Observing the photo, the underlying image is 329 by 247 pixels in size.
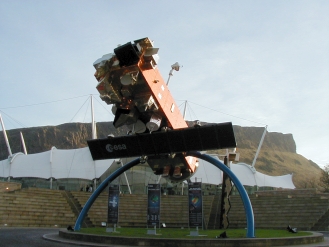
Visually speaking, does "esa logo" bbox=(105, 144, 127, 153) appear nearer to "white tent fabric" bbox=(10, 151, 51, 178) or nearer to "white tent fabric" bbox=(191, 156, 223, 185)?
"white tent fabric" bbox=(10, 151, 51, 178)

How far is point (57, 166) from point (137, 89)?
1769 inches

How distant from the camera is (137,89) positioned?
15016mm

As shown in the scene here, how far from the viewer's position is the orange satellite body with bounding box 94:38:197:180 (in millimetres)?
13570

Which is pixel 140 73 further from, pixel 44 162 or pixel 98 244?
pixel 44 162

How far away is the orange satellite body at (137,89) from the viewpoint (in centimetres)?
1357

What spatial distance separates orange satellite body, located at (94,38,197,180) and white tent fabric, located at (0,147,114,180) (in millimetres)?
38457

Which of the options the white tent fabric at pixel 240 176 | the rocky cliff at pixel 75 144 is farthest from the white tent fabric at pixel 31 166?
the rocky cliff at pixel 75 144

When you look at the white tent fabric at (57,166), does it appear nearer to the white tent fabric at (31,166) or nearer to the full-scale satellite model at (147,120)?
the white tent fabric at (31,166)

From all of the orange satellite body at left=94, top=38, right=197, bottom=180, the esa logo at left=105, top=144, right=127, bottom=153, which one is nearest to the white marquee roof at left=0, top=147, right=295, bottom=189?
the esa logo at left=105, top=144, right=127, bottom=153

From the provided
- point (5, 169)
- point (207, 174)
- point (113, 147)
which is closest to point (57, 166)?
point (5, 169)

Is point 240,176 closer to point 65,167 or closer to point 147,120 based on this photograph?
point 65,167

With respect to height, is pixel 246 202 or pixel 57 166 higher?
pixel 57 166

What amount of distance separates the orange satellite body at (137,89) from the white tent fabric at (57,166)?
126 ft

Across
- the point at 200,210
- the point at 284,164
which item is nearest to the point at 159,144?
the point at 200,210
